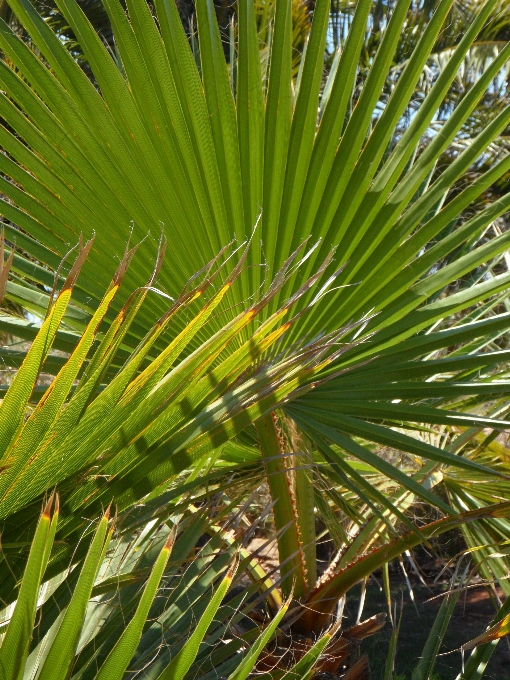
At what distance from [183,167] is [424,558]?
6.39 metres

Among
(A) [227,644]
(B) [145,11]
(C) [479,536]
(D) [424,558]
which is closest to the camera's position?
(A) [227,644]

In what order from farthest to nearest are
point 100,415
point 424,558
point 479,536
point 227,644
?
point 424,558 < point 479,536 < point 227,644 < point 100,415

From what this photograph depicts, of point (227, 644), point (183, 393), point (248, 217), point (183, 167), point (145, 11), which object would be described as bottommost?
point (227, 644)

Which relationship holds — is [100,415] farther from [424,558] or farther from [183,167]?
[424,558]

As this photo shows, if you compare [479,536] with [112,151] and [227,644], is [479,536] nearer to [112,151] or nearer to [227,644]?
[227,644]

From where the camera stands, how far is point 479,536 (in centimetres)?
199

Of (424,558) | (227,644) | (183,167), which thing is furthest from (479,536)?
(424,558)

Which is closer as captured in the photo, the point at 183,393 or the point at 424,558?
the point at 183,393

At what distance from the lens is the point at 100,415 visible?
832 mm

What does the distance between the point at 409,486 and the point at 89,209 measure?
88 centimetres

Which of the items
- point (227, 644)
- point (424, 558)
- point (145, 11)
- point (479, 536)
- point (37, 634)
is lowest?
point (424, 558)

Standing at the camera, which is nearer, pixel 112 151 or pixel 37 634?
pixel 37 634

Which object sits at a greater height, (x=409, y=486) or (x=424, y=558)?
(x=409, y=486)

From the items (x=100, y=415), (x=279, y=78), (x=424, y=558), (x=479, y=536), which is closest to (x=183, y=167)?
(x=279, y=78)
